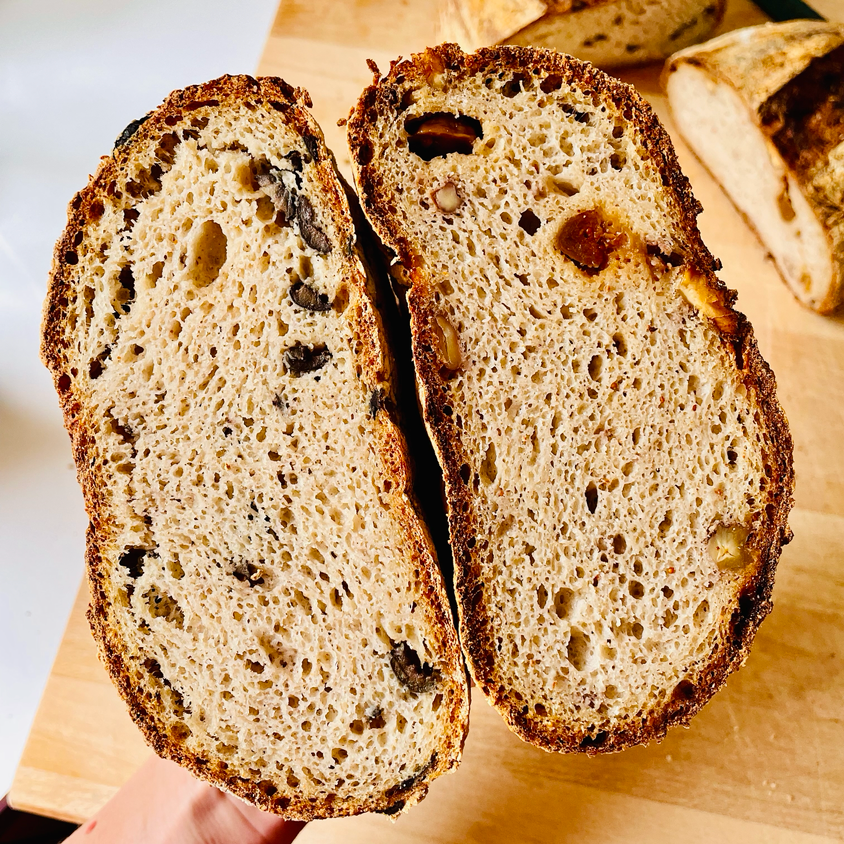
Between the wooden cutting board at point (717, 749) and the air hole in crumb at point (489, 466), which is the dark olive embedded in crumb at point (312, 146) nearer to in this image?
the air hole in crumb at point (489, 466)

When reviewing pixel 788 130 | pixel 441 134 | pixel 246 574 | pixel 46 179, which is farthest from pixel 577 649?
pixel 46 179

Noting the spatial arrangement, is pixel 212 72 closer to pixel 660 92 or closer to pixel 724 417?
pixel 660 92

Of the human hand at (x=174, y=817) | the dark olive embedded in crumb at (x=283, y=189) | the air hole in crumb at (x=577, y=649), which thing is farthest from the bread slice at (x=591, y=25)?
the human hand at (x=174, y=817)

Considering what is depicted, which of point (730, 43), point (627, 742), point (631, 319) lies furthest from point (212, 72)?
point (627, 742)

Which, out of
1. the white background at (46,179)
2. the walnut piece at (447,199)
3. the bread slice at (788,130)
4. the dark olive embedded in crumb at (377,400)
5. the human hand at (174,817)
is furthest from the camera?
the white background at (46,179)

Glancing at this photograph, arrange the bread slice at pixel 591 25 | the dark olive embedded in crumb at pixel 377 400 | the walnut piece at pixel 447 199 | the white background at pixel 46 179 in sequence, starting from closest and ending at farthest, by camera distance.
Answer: the dark olive embedded in crumb at pixel 377 400 → the walnut piece at pixel 447 199 → the bread slice at pixel 591 25 → the white background at pixel 46 179

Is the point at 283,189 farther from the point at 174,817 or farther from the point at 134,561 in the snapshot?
the point at 174,817

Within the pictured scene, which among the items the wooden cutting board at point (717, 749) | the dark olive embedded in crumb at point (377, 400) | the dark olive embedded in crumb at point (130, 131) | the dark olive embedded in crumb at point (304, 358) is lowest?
the wooden cutting board at point (717, 749)
